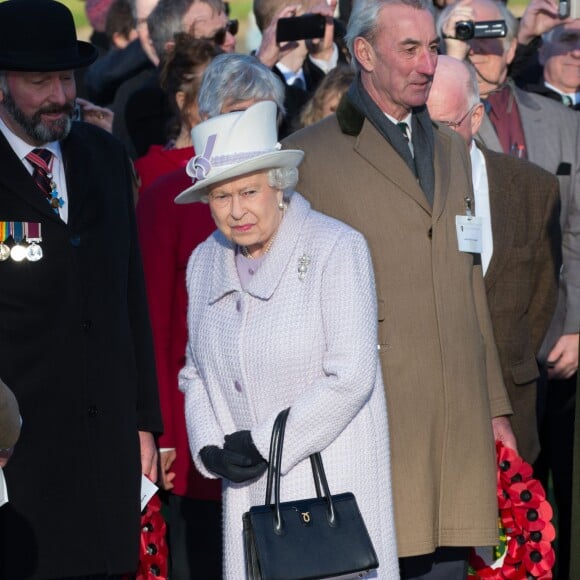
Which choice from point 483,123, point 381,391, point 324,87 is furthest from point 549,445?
point 381,391

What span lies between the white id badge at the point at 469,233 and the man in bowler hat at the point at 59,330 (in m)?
1.26

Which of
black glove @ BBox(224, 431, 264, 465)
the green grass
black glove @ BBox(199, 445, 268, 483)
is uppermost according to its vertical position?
the green grass

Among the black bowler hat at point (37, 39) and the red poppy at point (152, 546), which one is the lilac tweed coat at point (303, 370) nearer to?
the red poppy at point (152, 546)

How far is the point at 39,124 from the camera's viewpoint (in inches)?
188

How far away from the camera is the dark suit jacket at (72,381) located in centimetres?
469

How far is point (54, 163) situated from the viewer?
4.93 metres

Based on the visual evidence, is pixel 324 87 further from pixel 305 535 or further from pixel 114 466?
pixel 305 535

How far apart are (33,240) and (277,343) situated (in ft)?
2.85

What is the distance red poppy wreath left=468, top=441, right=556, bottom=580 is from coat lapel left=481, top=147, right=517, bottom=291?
82 centimetres

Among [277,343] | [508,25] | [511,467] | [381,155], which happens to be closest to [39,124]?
[277,343]

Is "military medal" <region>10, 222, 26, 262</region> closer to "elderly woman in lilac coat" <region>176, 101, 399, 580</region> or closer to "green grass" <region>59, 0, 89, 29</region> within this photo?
"elderly woman in lilac coat" <region>176, 101, 399, 580</region>

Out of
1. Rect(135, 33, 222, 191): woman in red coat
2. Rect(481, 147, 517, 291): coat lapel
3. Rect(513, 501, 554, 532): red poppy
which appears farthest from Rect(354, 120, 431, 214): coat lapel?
Rect(513, 501, 554, 532): red poppy

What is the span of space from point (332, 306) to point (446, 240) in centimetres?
96

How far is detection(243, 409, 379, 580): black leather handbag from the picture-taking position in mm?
4199
